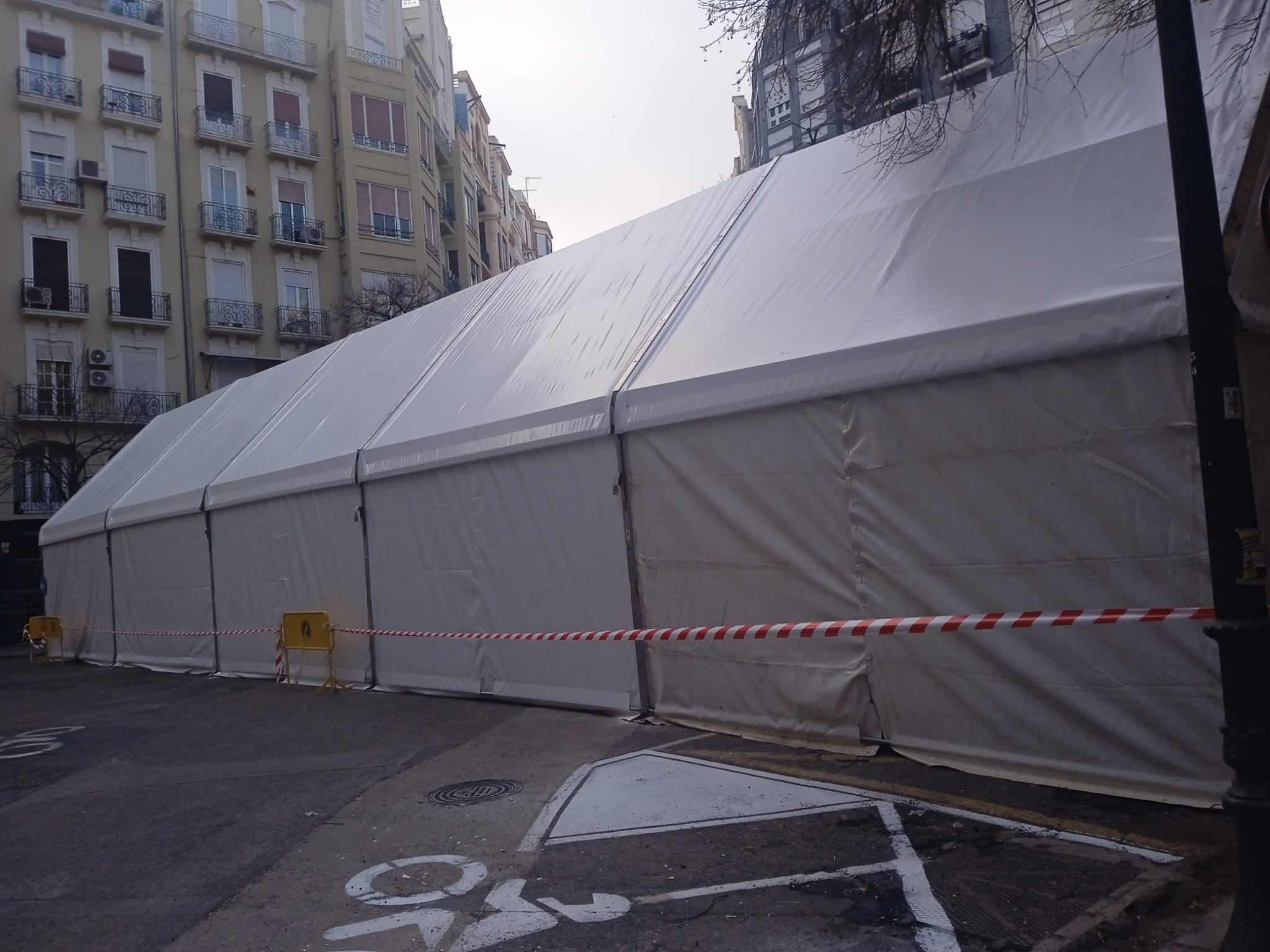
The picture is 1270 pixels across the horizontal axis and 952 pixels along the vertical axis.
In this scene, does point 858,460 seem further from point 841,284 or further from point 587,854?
point 587,854

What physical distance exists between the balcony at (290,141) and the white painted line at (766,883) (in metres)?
38.0

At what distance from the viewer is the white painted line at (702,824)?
18.8 feet

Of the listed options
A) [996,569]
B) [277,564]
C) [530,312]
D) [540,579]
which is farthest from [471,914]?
[277,564]

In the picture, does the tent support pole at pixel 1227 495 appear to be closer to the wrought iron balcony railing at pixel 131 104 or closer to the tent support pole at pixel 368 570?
the tent support pole at pixel 368 570

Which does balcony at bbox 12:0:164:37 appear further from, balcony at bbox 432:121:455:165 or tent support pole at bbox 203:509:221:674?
tent support pole at bbox 203:509:221:674

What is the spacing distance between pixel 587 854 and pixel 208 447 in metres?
13.6

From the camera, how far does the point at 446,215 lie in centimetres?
4559

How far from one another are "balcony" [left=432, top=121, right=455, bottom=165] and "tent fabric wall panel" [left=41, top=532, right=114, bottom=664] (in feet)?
90.1

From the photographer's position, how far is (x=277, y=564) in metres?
13.7

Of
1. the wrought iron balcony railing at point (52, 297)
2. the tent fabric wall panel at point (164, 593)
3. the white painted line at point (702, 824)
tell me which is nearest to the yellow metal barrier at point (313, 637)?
the tent fabric wall panel at point (164, 593)

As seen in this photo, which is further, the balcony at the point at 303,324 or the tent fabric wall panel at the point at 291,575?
the balcony at the point at 303,324

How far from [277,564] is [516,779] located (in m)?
7.65

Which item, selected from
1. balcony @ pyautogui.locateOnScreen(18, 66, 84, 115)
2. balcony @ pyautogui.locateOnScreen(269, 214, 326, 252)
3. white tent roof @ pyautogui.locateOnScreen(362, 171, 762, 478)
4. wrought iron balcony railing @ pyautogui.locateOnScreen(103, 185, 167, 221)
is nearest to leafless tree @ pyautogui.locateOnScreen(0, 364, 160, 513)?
wrought iron balcony railing @ pyautogui.locateOnScreen(103, 185, 167, 221)

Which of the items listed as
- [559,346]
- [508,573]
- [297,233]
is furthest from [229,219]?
[508,573]
